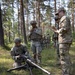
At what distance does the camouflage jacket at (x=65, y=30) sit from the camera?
7719 mm

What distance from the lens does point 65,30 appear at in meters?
7.76

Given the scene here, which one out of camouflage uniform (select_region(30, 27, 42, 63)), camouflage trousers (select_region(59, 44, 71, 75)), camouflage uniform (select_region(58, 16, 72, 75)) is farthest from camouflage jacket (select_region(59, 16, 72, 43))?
camouflage uniform (select_region(30, 27, 42, 63))

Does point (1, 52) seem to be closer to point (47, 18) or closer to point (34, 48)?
point (34, 48)

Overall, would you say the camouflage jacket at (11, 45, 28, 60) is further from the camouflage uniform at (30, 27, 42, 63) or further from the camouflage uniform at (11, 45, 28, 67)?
the camouflage uniform at (30, 27, 42, 63)

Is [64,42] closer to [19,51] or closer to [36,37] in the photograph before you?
[19,51]

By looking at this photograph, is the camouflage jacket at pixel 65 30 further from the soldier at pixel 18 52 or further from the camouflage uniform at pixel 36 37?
the camouflage uniform at pixel 36 37

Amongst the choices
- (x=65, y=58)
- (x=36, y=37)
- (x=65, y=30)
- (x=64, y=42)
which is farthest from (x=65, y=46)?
(x=36, y=37)

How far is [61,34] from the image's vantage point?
7891mm

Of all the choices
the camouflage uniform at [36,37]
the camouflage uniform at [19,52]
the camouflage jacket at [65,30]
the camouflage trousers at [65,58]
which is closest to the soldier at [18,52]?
the camouflage uniform at [19,52]

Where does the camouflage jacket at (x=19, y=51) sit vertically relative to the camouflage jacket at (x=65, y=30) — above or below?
below

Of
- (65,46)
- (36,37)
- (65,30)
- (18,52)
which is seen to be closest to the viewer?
(65,30)

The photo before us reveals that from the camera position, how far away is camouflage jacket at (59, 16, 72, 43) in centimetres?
772

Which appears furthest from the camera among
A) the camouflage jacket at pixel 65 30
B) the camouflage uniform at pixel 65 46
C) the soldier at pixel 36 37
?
the soldier at pixel 36 37

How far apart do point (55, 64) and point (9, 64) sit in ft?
6.06
